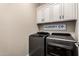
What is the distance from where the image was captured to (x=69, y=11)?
1.50 meters

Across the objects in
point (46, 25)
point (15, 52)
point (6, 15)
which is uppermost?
point (6, 15)

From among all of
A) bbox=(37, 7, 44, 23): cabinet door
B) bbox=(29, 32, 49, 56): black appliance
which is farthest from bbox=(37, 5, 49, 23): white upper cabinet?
bbox=(29, 32, 49, 56): black appliance

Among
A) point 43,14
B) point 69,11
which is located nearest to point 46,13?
point 43,14

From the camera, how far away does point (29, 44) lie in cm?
159

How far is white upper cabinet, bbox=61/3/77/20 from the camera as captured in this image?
1425mm

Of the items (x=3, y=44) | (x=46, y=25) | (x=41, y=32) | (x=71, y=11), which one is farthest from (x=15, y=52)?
(x=71, y=11)

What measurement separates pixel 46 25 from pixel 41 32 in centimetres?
17

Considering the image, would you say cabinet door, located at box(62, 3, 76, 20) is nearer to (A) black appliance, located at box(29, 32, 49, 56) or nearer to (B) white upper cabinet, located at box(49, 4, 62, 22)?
(B) white upper cabinet, located at box(49, 4, 62, 22)

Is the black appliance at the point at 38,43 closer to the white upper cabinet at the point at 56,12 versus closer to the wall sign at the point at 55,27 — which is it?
the wall sign at the point at 55,27

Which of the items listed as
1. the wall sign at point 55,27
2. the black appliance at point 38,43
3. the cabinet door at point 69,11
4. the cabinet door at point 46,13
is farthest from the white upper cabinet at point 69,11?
the black appliance at point 38,43

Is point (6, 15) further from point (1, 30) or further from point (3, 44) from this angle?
point (3, 44)

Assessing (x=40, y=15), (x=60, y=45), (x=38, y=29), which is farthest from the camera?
(x=40, y=15)

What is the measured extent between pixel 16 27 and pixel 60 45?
726 mm

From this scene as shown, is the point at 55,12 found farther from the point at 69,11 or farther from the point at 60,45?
the point at 60,45
